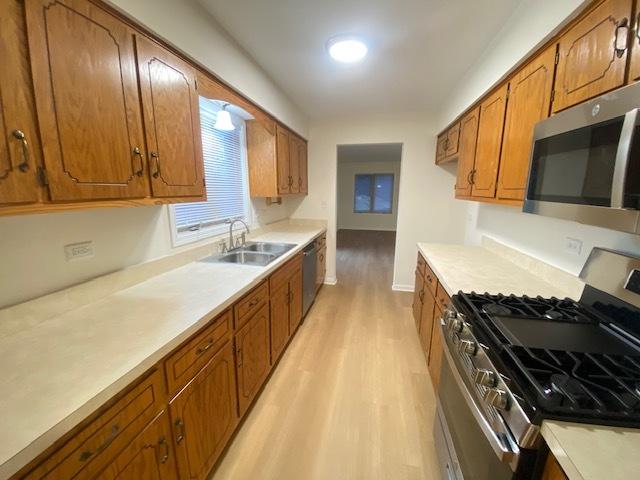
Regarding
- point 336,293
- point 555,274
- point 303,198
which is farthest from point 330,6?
point 336,293

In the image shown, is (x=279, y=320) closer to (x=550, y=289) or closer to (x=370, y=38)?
(x=550, y=289)

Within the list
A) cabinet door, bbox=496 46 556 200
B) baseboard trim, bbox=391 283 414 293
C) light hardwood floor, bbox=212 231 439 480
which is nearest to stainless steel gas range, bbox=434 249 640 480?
light hardwood floor, bbox=212 231 439 480

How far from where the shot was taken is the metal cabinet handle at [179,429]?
3.34ft

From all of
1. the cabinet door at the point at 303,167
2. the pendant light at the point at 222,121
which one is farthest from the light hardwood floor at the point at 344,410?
the pendant light at the point at 222,121

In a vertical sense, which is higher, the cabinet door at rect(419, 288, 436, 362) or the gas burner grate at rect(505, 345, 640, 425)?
the gas burner grate at rect(505, 345, 640, 425)

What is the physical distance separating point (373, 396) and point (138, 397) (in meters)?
1.59

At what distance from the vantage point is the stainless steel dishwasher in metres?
2.76

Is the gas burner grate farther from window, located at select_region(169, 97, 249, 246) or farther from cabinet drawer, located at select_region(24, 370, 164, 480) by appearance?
window, located at select_region(169, 97, 249, 246)

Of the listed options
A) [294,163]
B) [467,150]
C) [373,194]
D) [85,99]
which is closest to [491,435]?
[85,99]

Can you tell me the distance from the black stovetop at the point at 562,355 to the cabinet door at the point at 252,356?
1.21 metres

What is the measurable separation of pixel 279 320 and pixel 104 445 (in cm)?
141

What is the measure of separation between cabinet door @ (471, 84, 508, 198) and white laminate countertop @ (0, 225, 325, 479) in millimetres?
1831

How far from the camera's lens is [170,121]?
1343 mm

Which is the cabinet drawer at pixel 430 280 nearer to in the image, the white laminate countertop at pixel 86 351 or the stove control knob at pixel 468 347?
the stove control knob at pixel 468 347
